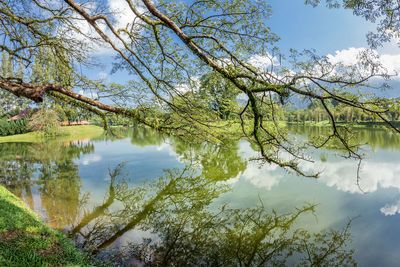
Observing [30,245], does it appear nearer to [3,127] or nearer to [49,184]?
[49,184]

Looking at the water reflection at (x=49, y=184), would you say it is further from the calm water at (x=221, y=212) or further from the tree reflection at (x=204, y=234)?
the tree reflection at (x=204, y=234)

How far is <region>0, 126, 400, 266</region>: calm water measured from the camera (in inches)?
214

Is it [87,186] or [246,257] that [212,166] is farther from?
[246,257]

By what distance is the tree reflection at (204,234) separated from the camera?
5211 mm

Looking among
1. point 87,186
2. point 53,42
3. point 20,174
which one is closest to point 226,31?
point 53,42

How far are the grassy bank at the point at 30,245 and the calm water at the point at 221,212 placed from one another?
93 cm

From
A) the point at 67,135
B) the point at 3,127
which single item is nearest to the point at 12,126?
the point at 3,127

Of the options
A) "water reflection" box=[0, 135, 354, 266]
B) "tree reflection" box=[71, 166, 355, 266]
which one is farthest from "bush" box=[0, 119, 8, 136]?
"tree reflection" box=[71, 166, 355, 266]

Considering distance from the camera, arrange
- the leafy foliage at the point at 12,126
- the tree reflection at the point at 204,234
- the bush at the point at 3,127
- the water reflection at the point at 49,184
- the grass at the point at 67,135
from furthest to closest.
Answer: the leafy foliage at the point at 12,126 → the bush at the point at 3,127 → the grass at the point at 67,135 → the water reflection at the point at 49,184 → the tree reflection at the point at 204,234

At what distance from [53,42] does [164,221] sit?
5755 mm

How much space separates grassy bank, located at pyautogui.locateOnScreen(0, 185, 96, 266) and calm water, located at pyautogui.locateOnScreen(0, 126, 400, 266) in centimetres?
93

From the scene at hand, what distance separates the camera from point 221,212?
7.62 m

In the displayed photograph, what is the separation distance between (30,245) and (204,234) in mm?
3842

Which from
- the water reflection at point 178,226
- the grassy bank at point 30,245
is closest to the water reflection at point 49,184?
the water reflection at point 178,226
